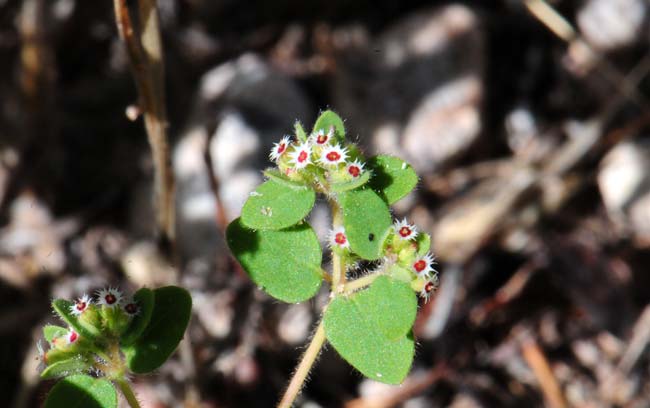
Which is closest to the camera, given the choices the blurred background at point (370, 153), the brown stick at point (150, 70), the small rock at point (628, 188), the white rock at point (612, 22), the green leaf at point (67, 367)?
the green leaf at point (67, 367)

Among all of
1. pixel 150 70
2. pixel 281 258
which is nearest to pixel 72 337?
pixel 281 258

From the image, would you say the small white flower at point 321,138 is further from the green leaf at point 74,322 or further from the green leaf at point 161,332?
the green leaf at point 74,322

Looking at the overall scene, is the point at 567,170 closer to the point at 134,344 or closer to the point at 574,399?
the point at 574,399

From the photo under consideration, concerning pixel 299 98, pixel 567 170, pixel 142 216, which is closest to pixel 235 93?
pixel 299 98

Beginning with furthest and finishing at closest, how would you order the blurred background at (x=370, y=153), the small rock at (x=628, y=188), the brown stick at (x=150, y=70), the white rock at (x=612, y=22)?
the white rock at (x=612, y=22)
the small rock at (x=628, y=188)
the blurred background at (x=370, y=153)
the brown stick at (x=150, y=70)

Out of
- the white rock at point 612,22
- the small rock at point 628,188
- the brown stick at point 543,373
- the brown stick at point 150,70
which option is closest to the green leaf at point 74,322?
the brown stick at point 150,70

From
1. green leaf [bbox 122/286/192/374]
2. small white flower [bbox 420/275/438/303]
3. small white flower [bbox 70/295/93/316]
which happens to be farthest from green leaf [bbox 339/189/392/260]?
small white flower [bbox 70/295/93/316]
